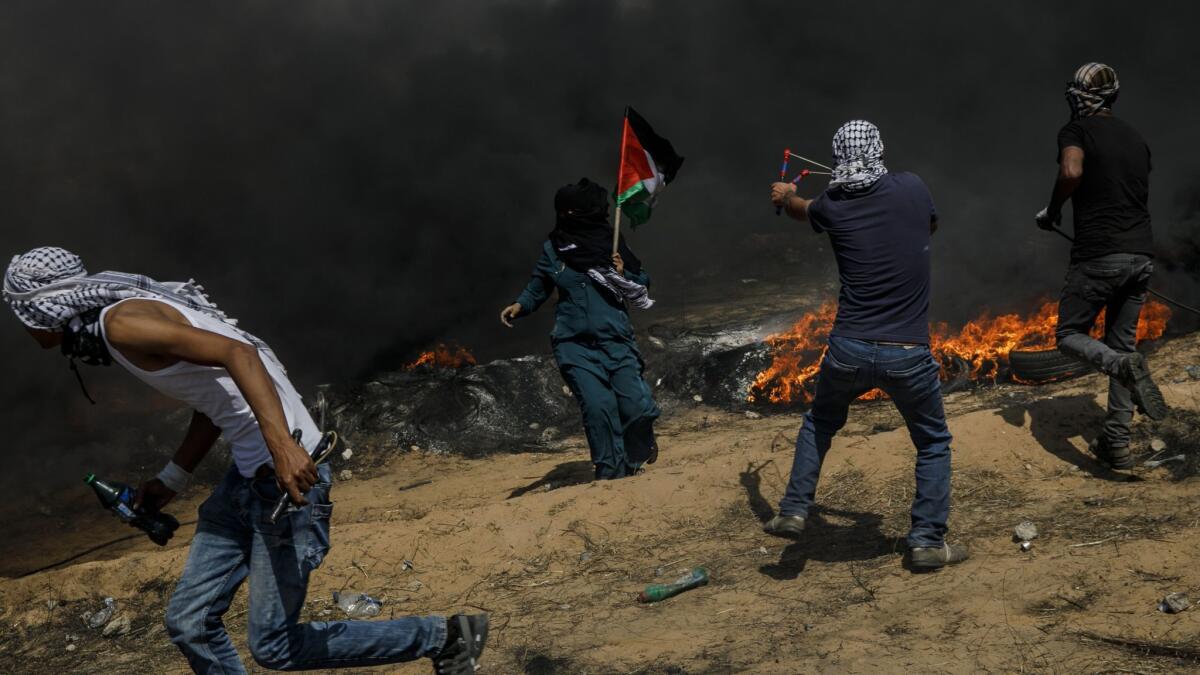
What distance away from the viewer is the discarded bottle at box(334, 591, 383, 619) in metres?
5.05

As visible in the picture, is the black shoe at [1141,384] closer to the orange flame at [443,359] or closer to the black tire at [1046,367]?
the black tire at [1046,367]

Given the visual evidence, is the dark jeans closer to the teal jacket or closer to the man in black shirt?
the man in black shirt

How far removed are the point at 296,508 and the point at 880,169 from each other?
258cm

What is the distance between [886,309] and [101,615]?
4145mm

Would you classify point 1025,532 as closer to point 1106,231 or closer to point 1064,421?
point 1064,421

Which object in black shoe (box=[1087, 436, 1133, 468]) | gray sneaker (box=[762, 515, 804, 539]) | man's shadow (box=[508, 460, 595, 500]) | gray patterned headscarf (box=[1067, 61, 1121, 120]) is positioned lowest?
man's shadow (box=[508, 460, 595, 500])

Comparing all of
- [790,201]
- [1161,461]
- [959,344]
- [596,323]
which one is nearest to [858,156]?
[790,201]

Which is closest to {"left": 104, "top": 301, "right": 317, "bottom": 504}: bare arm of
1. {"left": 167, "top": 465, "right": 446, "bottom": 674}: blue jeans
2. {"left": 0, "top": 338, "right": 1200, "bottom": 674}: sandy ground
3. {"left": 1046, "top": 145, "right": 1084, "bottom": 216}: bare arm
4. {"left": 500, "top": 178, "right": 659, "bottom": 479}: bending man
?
{"left": 167, "top": 465, "right": 446, "bottom": 674}: blue jeans

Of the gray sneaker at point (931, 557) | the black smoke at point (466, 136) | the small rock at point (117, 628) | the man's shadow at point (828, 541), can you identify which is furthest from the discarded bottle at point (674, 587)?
the black smoke at point (466, 136)

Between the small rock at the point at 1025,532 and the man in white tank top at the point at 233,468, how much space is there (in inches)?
100.0

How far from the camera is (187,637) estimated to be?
3.15 metres

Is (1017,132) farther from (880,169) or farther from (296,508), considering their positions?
(296,508)

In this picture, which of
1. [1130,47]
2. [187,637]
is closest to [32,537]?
[187,637]

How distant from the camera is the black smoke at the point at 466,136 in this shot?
36.8ft
